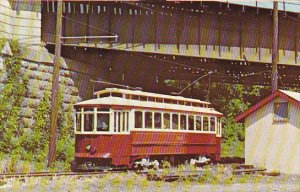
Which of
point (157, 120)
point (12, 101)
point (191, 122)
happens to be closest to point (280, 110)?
point (191, 122)

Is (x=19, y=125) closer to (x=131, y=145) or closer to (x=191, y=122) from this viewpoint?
(x=131, y=145)

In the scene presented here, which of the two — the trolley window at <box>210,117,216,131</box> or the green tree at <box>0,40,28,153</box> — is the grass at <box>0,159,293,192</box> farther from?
the trolley window at <box>210,117,216,131</box>

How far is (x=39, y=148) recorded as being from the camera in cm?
2544

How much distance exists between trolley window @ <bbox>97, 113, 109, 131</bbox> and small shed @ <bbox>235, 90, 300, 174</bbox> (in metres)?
6.88

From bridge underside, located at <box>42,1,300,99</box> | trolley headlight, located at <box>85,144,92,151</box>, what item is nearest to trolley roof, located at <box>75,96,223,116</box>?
trolley headlight, located at <box>85,144,92,151</box>

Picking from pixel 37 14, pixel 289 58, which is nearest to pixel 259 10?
pixel 289 58

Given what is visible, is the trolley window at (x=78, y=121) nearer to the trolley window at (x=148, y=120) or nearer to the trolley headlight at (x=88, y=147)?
the trolley headlight at (x=88, y=147)

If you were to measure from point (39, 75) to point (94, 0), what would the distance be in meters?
5.41

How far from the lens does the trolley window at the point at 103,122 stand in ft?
69.1

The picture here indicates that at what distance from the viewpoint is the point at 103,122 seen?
2116 cm

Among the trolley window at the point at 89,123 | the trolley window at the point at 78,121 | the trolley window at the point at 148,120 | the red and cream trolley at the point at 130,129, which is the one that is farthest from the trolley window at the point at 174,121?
the trolley window at the point at 78,121

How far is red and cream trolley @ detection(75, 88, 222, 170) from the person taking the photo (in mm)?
20859

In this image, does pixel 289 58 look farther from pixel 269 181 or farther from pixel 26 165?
→ pixel 26 165

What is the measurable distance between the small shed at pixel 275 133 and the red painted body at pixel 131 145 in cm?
296
